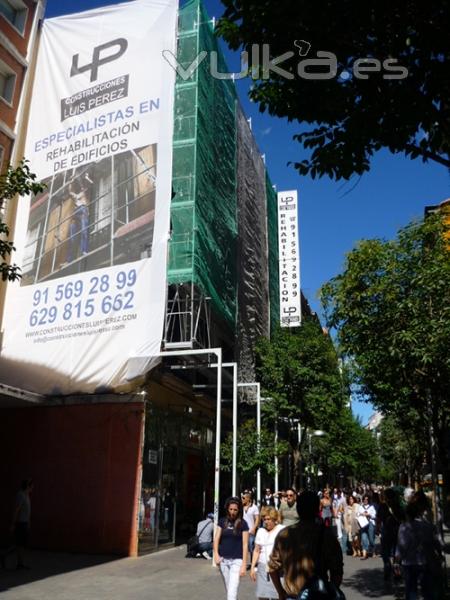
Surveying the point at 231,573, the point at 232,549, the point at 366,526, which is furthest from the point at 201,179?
the point at 231,573

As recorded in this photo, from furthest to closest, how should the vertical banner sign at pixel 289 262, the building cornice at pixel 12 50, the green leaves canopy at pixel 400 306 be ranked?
the vertical banner sign at pixel 289 262, the building cornice at pixel 12 50, the green leaves canopy at pixel 400 306

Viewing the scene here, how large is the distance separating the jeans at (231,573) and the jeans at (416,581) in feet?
6.45

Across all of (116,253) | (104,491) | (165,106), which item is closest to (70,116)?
(165,106)

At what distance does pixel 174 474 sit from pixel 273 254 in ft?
55.8

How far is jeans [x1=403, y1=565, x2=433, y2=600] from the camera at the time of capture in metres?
6.65

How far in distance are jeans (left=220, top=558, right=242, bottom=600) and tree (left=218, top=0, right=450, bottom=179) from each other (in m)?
4.77

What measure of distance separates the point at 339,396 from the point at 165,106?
14.7 meters

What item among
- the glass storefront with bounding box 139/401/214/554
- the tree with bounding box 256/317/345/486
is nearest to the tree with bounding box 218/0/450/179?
the glass storefront with bounding box 139/401/214/554

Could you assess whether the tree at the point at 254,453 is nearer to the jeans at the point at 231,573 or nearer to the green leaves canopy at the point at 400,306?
the green leaves canopy at the point at 400,306

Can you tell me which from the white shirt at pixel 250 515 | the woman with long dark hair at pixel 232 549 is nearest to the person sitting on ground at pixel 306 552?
the woman with long dark hair at pixel 232 549

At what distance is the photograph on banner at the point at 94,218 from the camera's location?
16969 mm

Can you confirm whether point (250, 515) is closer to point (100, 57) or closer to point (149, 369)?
point (149, 369)

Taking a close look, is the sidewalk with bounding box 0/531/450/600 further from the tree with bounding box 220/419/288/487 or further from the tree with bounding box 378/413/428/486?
the tree with bounding box 378/413/428/486

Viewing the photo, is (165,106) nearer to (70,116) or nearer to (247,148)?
(70,116)
